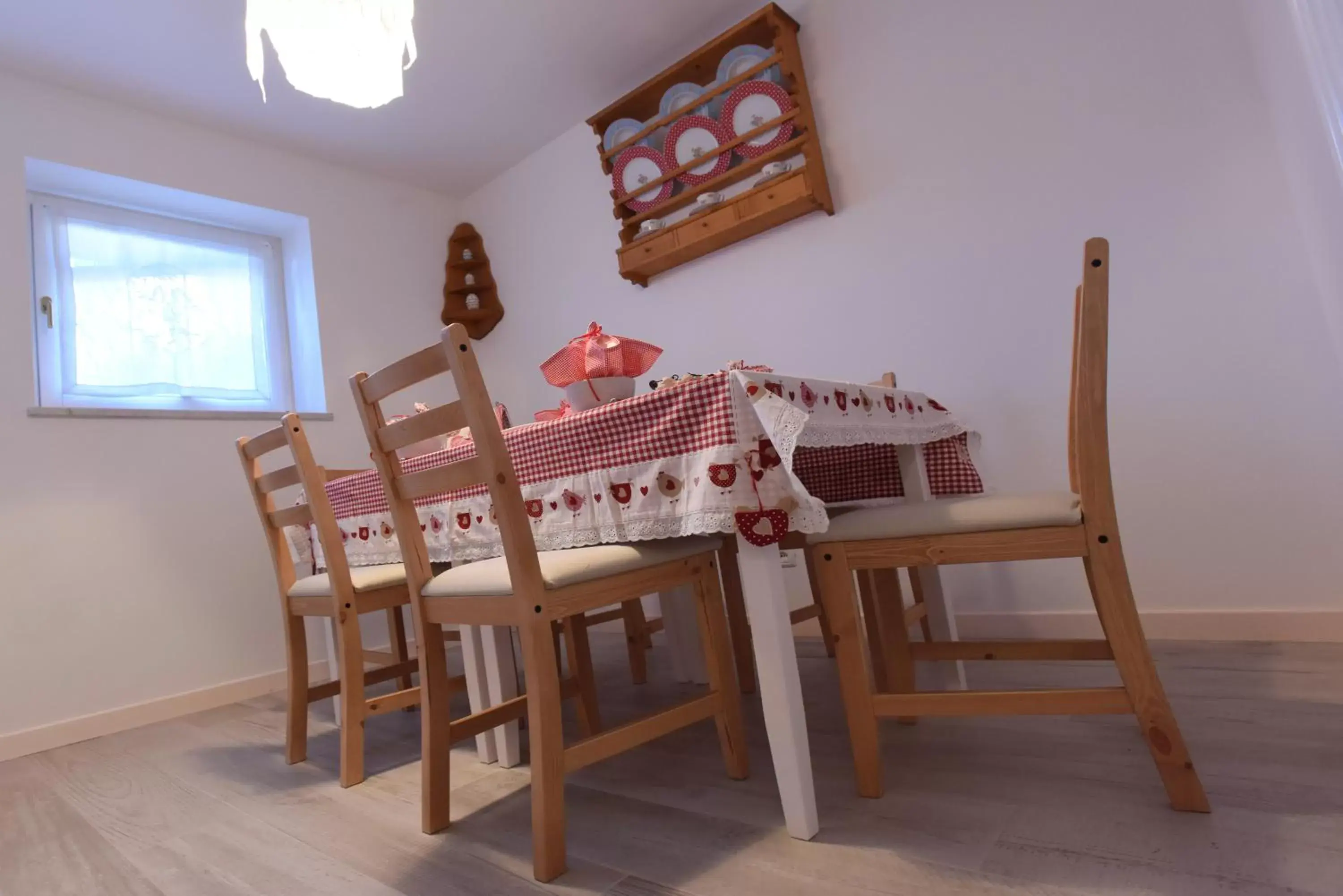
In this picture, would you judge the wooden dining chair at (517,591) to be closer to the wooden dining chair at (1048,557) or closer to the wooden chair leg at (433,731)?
the wooden chair leg at (433,731)

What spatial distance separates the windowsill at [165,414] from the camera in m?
2.59

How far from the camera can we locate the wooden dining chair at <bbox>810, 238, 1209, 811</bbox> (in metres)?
1.06

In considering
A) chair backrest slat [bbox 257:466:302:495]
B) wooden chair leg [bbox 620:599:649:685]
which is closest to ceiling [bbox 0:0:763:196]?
chair backrest slat [bbox 257:466:302:495]

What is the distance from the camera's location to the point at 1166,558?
2.07 m

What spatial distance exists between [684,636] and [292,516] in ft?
3.77

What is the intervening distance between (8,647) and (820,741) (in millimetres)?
2605

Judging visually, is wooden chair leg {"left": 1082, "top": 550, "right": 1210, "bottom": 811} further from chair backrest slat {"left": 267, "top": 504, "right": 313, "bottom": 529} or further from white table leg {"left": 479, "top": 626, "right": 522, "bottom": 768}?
chair backrest slat {"left": 267, "top": 504, "right": 313, "bottom": 529}

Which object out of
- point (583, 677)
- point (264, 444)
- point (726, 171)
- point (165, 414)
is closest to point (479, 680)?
point (583, 677)

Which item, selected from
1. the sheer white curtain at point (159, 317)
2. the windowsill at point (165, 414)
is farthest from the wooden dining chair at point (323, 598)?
the sheer white curtain at point (159, 317)

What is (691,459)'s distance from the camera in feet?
3.86

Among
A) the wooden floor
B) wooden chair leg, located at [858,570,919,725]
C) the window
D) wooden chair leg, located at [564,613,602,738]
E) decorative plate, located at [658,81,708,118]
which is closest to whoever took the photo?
the wooden floor

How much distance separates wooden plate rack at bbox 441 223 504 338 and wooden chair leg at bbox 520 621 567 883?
10.1ft

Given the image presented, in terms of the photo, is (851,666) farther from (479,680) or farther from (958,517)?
(479,680)

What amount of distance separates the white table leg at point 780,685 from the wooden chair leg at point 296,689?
1.33m
